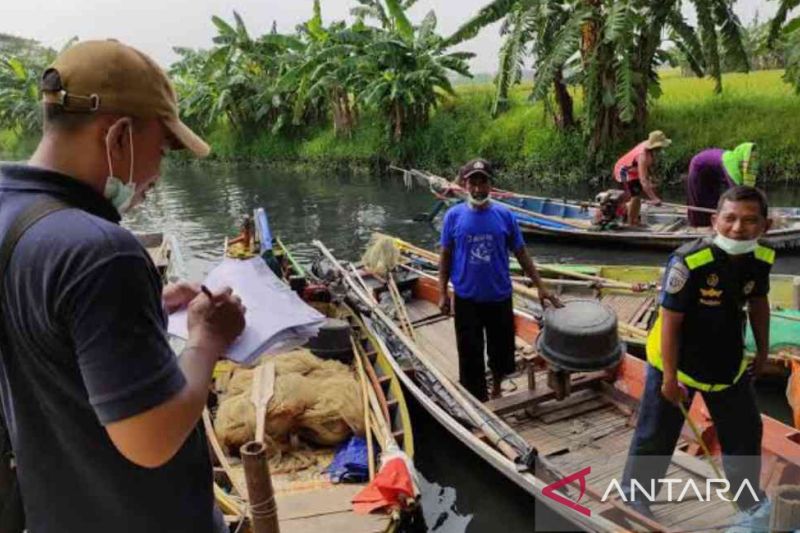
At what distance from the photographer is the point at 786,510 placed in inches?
95.6

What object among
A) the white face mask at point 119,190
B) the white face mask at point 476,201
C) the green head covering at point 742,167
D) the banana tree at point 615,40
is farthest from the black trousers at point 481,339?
the banana tree at point 615,40

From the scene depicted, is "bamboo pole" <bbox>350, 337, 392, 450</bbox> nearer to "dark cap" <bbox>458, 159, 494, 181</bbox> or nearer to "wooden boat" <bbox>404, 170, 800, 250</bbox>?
"dark cap" <bbox>458, 159, 494, 181</bbox>

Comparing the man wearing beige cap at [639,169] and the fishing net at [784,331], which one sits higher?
the man wearing beige cap at [639,169]

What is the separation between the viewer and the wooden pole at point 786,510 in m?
2.40

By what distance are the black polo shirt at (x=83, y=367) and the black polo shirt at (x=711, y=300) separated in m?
2.59

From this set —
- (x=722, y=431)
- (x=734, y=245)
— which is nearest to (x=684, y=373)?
(x=722, y=431)

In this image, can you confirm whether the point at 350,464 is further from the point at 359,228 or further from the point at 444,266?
the point at 359,228

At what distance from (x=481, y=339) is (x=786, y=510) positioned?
3039mm

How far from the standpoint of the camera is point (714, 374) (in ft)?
11.2

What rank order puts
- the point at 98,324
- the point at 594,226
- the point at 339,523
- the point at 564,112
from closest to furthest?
the point at 98,324
the point at 339,523
the point at 594,226
the point at 564,112

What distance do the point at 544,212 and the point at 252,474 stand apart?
494 inches

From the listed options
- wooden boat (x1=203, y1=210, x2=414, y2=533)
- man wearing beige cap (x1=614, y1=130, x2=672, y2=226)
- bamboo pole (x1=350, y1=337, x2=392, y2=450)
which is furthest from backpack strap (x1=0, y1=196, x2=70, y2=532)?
man wearing beige cap (x1=614, y1=130, x2=672, y2=226)

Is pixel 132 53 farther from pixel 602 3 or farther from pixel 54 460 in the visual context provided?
pixel 602 3

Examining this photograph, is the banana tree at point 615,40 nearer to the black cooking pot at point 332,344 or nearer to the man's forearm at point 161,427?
the black cooking pot at point 332,344
